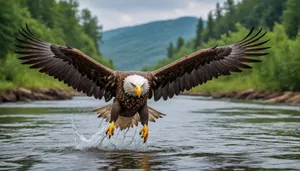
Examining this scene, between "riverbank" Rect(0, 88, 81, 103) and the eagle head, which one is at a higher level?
"riverbank" Rect(0, 88, 81, 103)

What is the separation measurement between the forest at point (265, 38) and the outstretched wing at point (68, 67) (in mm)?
38634

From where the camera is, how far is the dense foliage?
1779 inches

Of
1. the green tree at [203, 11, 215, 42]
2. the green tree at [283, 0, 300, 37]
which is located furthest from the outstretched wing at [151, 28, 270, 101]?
the green tree at [203, 11, 215, 42]

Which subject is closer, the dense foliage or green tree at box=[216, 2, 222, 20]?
Answer: the dense foliage

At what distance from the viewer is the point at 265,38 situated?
229 ft

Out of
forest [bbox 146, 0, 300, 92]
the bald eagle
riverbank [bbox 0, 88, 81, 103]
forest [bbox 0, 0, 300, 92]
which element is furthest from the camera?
forest [bbox 146, 0, 300, 92]

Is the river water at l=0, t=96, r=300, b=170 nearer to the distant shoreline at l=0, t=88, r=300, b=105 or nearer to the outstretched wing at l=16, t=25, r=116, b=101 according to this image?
the outstretched wing at l=16, t=25, r=116, b=101

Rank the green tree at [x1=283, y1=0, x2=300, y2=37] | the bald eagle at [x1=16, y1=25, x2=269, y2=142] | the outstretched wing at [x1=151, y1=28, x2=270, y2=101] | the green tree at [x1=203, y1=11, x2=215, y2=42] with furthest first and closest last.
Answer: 1. the green tree at [x1=203, y1=11, x2=215, y2=42]
2. the green tree at [x1=283, y1=0, x2=300, y2=37]
3. the outstretched wing at [x1=151, y1=28, x2=270, y2=101]
4. the bald eagle at [x1=16, y1=25, x2=269, y2=142]

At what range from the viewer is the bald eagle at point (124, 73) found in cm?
1291

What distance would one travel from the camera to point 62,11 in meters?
114

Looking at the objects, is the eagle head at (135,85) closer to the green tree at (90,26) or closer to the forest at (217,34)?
the forest at (217,34)

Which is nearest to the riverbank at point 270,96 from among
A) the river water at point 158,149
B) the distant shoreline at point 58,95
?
the distant shoreline at point 58,95

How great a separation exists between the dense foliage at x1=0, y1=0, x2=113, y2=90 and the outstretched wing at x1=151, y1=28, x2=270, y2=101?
28700 mm

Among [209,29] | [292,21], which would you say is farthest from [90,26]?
[292,21]
